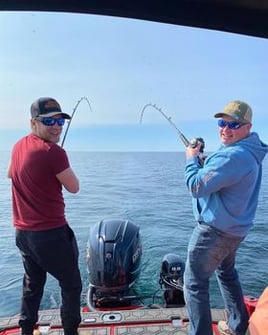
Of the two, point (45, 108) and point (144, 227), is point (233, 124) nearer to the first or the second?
point (45, 108)

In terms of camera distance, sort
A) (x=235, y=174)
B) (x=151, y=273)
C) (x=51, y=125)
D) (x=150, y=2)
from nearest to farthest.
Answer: (x=150, y=2)
(x=235, y=174)
(x=51, y=125)
(x=151, y=273)

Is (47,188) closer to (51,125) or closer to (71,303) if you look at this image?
(51,125)

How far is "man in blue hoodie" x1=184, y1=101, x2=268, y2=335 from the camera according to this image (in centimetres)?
204

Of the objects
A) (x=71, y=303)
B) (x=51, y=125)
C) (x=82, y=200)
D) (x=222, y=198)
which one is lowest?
(x=82, y=200)

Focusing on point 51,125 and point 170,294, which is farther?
point 170,294

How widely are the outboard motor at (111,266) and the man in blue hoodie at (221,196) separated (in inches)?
45.4

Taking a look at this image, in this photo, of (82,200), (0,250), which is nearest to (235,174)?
(0,250)

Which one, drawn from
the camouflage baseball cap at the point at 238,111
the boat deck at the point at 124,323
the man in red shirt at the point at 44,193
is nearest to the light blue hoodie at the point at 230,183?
the camouflage baseball cap at the point at 238,111

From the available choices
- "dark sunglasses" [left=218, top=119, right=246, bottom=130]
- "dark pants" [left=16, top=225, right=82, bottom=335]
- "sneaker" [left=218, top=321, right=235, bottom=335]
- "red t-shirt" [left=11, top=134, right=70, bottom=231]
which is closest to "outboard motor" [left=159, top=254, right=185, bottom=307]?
"sneaker" [left=218, top=321, right=235, bottom=335]

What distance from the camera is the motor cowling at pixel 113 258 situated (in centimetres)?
332

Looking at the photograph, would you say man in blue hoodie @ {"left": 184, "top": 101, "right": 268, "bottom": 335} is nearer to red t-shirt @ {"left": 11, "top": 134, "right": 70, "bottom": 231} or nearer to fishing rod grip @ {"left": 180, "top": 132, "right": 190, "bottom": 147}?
fishing rod grip @ {"left": 180, "top": 132, "right": 190, "bottom": 147}

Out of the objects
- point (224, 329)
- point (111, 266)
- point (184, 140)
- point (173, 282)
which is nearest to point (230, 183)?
point (184, 140)

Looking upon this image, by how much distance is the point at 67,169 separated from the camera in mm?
2143

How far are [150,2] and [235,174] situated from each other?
40.1 inches
